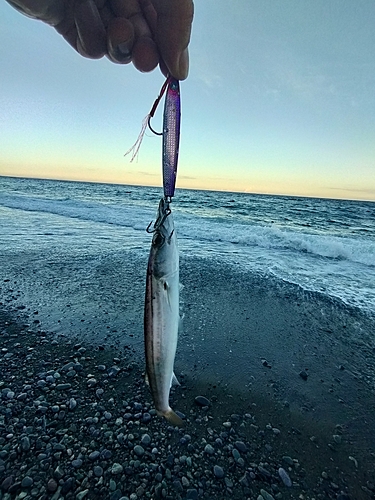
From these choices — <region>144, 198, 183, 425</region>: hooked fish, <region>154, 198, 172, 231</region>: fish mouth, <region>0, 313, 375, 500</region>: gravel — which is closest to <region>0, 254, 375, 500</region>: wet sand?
<region>0, 313, 375, 500</region>: gravel

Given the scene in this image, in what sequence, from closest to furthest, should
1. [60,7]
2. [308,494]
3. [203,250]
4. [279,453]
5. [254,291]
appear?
[60,7]
[308,494]
[279,453]
[254,291]
[203,250]

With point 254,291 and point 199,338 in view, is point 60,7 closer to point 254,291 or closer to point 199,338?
point 199,338

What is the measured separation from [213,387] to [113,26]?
14.0 feet

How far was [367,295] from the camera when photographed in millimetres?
7832

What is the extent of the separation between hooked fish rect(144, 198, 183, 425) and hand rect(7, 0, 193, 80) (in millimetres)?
1222

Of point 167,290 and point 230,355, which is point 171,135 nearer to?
point 167,290

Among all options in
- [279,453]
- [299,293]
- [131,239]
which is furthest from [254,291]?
[131,239]

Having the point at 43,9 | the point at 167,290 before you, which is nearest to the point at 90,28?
the point at 43,9

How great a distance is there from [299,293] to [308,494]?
213 inches

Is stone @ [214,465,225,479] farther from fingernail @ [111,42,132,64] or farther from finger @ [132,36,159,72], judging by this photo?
fingernail @ [111,42,132,64]

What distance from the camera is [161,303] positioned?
2057mm

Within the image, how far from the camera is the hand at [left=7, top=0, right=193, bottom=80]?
2410mm

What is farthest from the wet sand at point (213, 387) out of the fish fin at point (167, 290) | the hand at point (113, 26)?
the hand at point (113, 26)

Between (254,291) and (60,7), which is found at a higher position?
(60,7)
